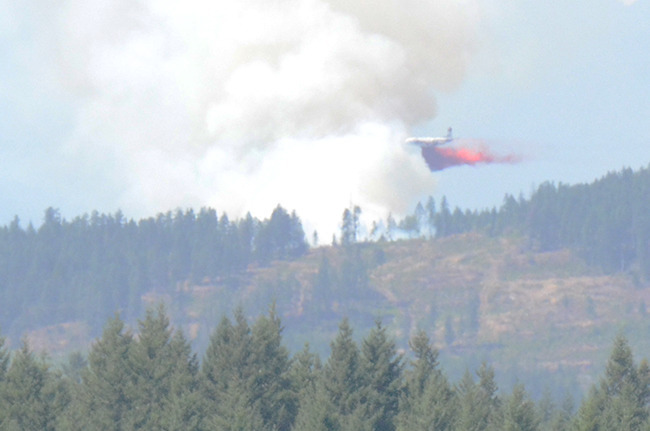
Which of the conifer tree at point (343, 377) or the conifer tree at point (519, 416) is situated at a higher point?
the conifer tree at point (343, 377)

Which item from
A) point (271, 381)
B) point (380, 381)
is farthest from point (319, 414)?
point (271, 381)

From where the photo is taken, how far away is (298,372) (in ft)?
219

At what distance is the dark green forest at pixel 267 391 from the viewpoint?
60.2 meters

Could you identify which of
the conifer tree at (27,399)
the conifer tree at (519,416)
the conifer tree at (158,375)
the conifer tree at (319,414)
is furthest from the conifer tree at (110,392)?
the conifer tree at (519,416)

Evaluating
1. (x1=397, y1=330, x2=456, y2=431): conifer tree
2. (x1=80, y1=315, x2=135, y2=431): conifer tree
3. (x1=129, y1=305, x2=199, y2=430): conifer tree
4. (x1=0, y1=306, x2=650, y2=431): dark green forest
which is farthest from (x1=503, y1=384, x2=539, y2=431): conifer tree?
(x1=80, y1=315, x2=135, y2=431): conifer tree

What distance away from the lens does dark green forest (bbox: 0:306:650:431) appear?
6016 cm

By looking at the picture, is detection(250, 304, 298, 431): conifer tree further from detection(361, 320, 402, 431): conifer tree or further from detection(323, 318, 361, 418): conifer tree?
detection(361, 320, 402, 431): conifer tree

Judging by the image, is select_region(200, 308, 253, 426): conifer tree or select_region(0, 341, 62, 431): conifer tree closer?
select_region(200, 308, 253, 426): conifer tree

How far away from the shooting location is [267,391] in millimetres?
63750

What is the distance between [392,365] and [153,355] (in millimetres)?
12523

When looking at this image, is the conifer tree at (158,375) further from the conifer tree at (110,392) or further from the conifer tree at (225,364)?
the conifer tree at (225,364)

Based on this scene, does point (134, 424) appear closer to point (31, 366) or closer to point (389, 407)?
point (31, 366)

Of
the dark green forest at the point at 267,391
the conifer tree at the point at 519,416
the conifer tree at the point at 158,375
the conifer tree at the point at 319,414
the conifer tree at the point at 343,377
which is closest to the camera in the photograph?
the conifer tree at the point at 519,416

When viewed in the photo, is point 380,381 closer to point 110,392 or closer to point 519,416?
point 519,416
